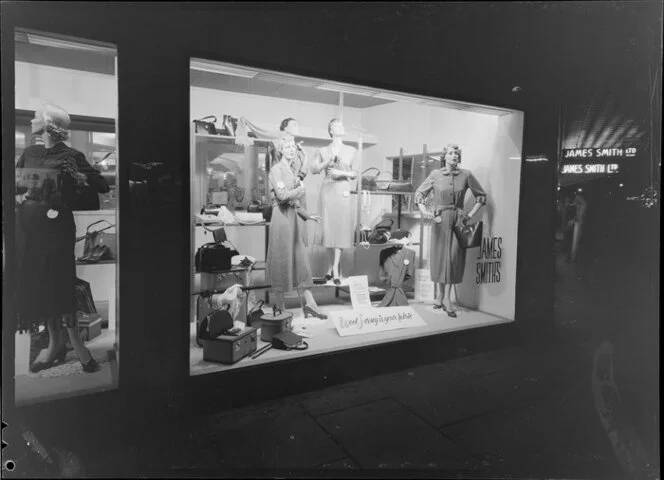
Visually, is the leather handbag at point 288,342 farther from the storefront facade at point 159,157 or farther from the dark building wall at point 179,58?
the dark building wall at point 179,58

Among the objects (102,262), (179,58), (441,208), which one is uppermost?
(179,58)

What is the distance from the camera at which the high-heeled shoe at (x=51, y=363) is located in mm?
2594

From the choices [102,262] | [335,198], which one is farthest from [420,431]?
[102,262]

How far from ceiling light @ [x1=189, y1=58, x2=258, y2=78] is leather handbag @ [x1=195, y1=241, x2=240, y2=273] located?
1.22 m

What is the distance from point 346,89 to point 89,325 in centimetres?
224

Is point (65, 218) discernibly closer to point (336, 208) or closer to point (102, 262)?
point (102, 262)

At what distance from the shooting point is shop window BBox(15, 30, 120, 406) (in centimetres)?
245

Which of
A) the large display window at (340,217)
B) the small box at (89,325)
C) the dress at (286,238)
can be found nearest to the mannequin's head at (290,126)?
the large display window at (340,217)

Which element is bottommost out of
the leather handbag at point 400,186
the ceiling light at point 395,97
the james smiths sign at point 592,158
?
the leather handbag at point 400,186

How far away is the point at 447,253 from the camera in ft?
13.8

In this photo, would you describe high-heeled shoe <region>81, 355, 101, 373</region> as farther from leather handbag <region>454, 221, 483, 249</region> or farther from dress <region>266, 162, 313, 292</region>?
leather handbag <region>454, 221, 483, 249</region>

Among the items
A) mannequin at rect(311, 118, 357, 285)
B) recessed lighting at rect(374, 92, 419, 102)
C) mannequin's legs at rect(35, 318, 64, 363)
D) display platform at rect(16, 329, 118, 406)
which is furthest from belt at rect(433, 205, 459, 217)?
mannequin's legs at rect(35, 318, 64, 363)

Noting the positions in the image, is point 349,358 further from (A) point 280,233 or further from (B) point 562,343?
(B) point 562,343

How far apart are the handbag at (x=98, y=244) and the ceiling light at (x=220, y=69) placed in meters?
1.07
